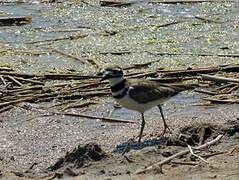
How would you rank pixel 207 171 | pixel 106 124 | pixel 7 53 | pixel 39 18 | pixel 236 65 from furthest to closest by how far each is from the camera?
pixel 39 18, pixel 7 53, pixel 236 65, pixel 106 124, pixel 207 171

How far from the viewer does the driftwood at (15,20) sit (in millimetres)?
14508

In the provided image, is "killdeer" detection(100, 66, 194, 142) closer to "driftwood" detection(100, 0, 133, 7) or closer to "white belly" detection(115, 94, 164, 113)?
"white belly" detection(115, 94, 164, 113)

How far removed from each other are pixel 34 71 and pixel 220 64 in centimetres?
244

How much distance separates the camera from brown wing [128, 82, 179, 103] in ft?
29.2

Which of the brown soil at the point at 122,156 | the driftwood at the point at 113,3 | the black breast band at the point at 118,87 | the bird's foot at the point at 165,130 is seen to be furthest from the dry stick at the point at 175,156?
the driftwood at the point at 113,3

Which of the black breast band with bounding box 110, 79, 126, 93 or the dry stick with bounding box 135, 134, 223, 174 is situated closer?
the dry stick with bounding box 135, 134, 223, 174

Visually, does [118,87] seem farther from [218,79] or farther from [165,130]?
[218,79]

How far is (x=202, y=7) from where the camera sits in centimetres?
1564

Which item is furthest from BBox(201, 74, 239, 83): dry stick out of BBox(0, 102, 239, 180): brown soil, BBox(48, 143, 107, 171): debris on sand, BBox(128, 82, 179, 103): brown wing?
BBox(48, 143, 107, 171): debris on sand

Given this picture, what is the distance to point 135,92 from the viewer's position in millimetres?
8906

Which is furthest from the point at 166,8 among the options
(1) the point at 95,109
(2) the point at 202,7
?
(1) the point at 95,109

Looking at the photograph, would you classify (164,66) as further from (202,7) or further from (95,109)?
(202,7)

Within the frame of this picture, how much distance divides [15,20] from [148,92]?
19.9 feet

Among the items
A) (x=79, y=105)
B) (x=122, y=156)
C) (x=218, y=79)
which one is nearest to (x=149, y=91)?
(x=122, y=156)
